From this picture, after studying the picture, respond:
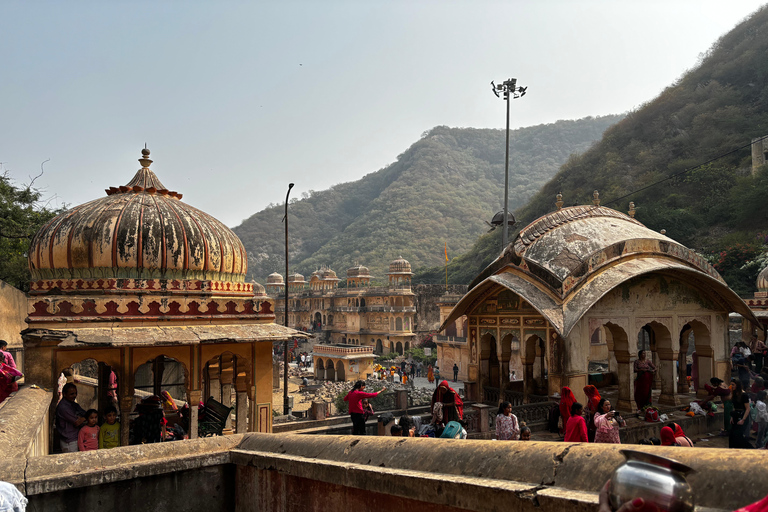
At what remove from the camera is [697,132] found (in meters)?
50.6

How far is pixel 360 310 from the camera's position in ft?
178

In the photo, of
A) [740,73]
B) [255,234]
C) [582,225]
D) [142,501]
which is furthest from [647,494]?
[255,234]

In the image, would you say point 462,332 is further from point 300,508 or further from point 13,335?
point 300,508

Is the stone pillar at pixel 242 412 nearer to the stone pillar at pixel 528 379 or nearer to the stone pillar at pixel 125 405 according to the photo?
the stone pillar at pixel 125 405

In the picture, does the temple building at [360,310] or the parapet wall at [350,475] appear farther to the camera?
the temple building at [360,310]

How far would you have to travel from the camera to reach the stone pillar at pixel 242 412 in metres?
10.4

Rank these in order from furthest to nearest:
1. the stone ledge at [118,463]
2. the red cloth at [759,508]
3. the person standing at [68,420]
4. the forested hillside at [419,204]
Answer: the forested hillside at [419,204] < the person standing at [68,420] < the stone ledge at [118,463] < the red cloth at [759,508]

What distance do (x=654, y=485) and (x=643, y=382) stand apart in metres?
11.5

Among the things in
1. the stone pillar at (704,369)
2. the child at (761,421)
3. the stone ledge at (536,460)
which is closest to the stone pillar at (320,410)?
the stone ledge at (536,460)

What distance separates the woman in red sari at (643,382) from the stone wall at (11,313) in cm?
1637

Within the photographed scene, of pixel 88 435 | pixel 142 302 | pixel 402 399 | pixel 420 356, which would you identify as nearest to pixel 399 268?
pixel 420 356

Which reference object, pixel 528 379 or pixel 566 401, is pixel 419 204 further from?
pixel 566 401

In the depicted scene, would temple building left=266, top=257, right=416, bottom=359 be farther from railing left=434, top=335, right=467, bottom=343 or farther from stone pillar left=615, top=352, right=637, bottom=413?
stone pillar left=615, top=352, right=637, bottom=413

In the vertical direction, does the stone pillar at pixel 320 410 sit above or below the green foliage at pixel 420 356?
above
